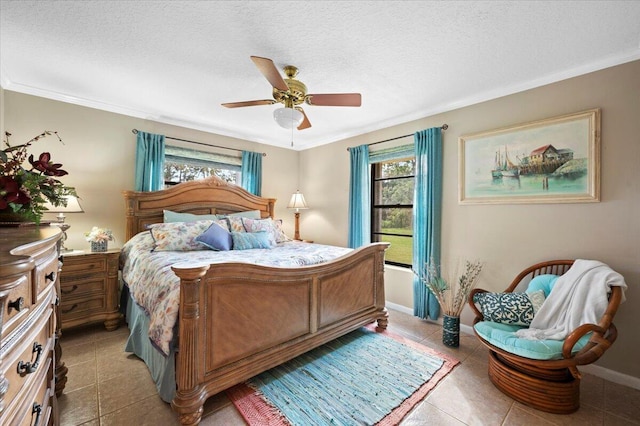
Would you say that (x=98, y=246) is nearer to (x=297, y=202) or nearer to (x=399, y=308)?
(x=297, y=202)

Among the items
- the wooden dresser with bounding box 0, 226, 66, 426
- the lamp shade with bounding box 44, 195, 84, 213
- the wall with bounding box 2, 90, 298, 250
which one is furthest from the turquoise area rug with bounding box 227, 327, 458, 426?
the wall with bounding box 2, 90, 298, 250

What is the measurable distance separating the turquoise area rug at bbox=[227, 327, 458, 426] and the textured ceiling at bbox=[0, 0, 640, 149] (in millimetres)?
2521

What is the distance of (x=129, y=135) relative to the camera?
336 cm

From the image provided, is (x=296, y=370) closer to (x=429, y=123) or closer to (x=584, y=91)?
(x=429, y=123)

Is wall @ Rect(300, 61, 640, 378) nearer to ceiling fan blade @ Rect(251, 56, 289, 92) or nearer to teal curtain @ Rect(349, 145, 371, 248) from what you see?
teal curtain @ Rect(349, 145, 371, 248)

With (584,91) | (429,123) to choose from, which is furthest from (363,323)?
(584,91)

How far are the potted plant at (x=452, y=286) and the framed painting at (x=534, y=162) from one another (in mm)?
738

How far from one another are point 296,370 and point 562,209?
267cm

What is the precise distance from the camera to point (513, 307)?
2180mm

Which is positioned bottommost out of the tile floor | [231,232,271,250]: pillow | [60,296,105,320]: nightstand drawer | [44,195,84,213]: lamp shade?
the tile floor

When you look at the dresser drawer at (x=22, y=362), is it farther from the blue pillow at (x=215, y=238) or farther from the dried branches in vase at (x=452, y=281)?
the dried branches in vase at (x=452, y=281)

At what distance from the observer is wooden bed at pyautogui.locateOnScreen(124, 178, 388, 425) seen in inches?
62.1

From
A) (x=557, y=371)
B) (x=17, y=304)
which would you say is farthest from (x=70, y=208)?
(x=557, y=371)

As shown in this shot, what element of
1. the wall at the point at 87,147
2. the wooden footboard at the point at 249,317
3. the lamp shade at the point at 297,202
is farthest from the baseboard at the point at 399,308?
the wall at the point at 87,147
